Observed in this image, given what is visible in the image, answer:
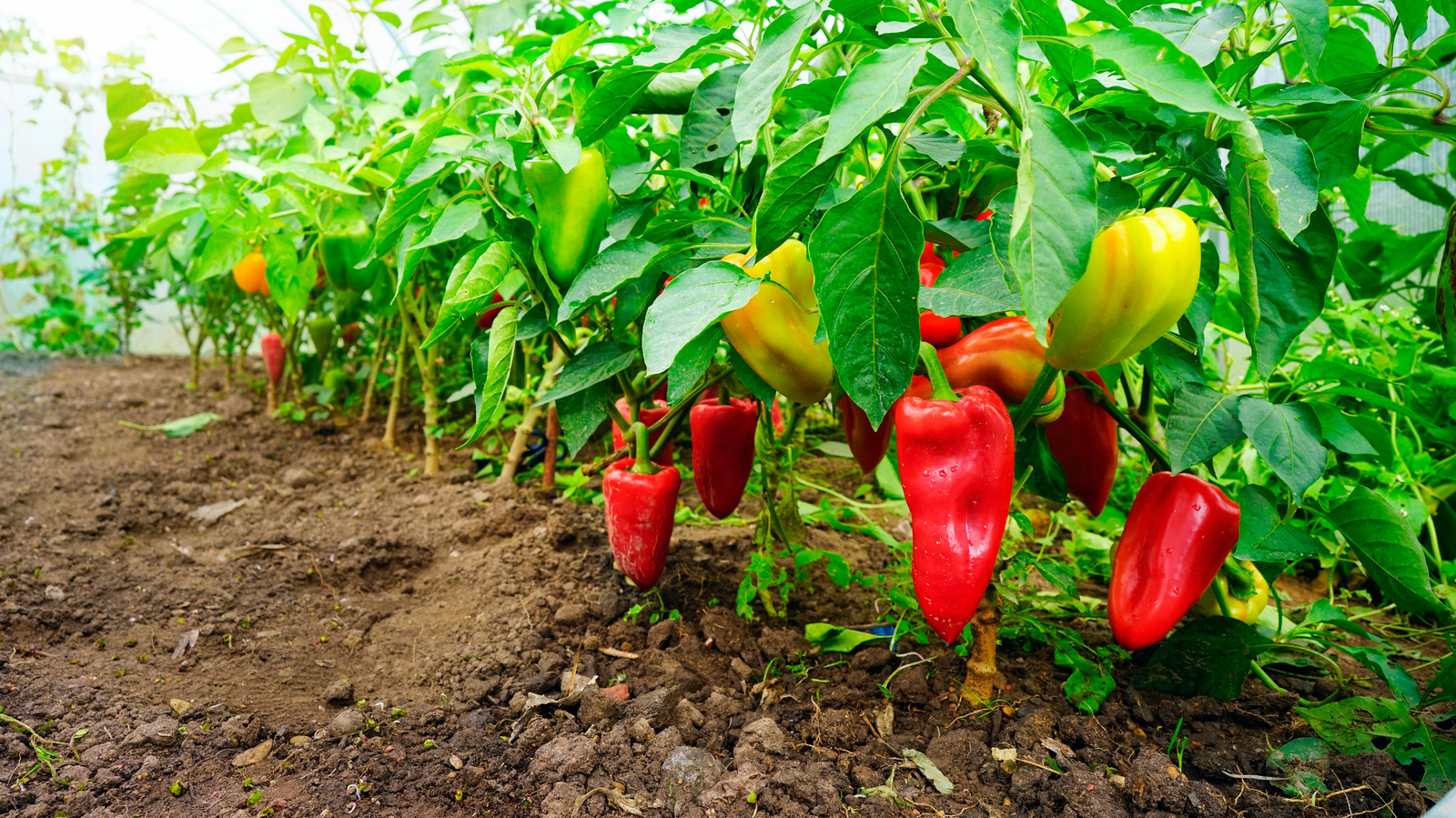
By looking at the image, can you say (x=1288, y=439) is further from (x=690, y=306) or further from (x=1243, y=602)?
(x=690, y=306)

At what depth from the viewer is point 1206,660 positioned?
96 centimetres

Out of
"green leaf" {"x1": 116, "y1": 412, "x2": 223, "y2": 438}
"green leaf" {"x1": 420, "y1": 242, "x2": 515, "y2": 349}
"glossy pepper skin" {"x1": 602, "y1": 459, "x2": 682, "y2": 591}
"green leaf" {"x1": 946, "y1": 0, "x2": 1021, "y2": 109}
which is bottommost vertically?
"green leaf" {"x1": 116, "y1": 412, "x2": 223, "y2": 438}

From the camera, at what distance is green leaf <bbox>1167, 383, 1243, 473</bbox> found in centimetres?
79

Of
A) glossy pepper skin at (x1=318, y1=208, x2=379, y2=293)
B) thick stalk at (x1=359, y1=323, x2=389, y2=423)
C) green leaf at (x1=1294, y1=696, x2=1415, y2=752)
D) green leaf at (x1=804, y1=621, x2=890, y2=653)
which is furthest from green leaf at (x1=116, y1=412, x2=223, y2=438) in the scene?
green leaf at (x1=1294, y1=696, x2=1415, y2=752)

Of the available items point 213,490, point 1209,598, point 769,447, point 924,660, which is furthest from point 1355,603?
point 213,490

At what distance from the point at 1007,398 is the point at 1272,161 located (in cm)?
29

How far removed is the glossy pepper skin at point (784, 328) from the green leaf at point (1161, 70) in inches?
12.2

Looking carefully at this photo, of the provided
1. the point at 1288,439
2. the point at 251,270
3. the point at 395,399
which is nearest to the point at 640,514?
the point at 1288,439

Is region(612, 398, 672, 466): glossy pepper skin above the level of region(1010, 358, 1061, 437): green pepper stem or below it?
below

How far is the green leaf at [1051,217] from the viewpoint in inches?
19.7

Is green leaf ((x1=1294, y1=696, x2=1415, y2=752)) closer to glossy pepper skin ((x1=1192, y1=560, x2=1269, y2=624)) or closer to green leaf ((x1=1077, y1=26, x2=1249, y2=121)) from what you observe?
glossy pepper skin ((x1=1192, y1=560, x2=1269, y2=624))

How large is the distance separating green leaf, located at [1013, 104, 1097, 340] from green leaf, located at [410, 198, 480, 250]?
612 mm

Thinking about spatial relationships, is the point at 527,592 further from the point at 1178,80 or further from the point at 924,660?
the point at 1178,80

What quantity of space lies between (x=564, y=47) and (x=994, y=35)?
56 centimetres
